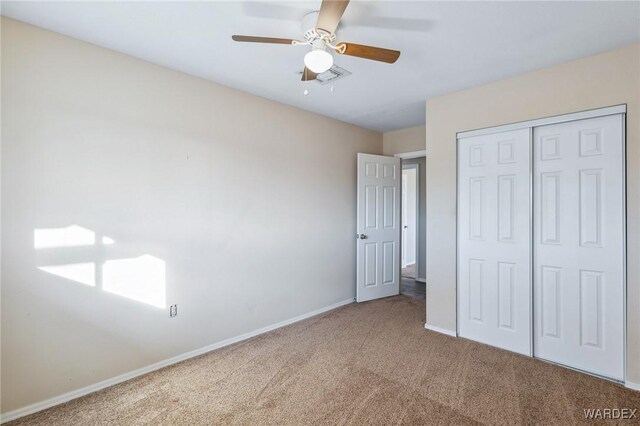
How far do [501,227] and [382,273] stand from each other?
1.95m

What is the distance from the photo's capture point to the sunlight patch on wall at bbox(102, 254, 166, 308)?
7.59 ft

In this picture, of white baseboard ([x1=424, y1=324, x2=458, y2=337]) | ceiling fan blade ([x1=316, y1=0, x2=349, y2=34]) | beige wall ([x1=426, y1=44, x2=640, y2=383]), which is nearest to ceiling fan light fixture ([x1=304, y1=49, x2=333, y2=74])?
ceiling fan blade ([x1=316, y1=0, x2=349, y2=34])

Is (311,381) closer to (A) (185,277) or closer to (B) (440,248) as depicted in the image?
(A) (185,277)

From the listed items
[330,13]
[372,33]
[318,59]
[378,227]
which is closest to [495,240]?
[378,227]

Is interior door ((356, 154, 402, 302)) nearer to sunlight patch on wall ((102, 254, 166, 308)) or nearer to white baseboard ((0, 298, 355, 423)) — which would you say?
white baseboard ((0, 298, 355, 423))

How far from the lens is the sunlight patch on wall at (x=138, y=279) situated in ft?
7.59

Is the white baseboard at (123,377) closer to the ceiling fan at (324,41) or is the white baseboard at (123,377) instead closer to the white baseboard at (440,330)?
the white baseboard at (440,330)

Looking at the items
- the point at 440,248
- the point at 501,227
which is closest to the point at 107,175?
the point at 440,248

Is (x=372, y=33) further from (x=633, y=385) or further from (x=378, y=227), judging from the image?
(x=633, y=385)

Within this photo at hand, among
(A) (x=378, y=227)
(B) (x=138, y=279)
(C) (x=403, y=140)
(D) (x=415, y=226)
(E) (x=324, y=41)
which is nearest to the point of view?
(E) (x=324, y=41)

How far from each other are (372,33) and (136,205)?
2183mm

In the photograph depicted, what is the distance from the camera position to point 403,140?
459 centimetres

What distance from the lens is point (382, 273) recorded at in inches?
177

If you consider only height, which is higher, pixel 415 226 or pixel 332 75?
pixel 332 75
